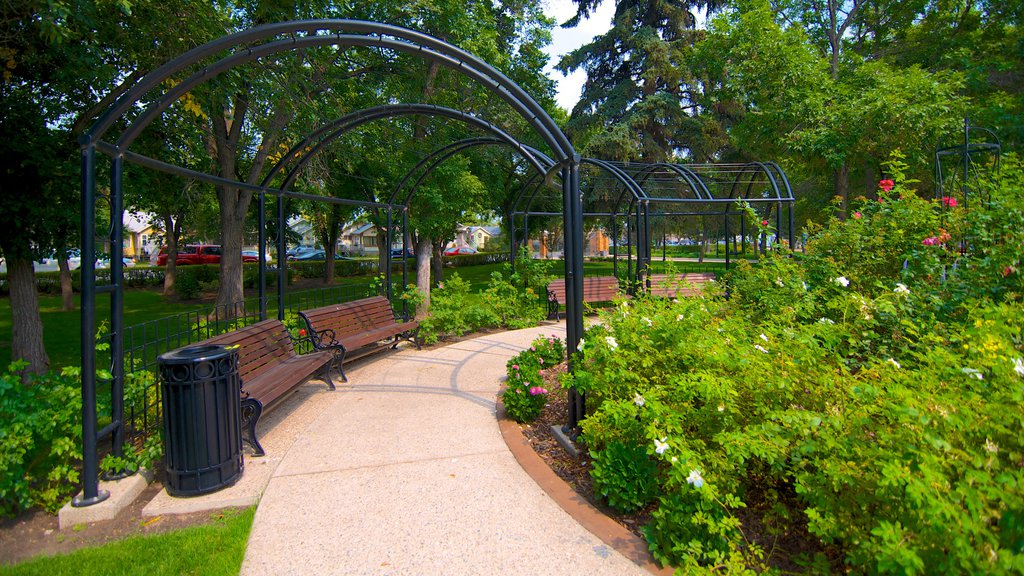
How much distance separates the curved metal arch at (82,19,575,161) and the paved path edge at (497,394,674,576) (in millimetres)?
2456

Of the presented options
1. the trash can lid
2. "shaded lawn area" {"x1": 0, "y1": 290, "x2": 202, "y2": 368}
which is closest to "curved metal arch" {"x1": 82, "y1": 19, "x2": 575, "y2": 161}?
the trash can lid

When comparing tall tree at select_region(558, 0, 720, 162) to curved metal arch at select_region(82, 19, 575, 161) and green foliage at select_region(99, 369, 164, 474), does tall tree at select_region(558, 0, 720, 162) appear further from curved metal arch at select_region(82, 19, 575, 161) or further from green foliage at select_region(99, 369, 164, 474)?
green foliage at select_region(99, 369, 164, 474)

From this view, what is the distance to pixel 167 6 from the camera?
6598 millimetres

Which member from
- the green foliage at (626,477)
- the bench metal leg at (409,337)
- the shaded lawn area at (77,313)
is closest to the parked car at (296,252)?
the shaded lawn area at (77,313)

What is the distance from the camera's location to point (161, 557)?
303 cm

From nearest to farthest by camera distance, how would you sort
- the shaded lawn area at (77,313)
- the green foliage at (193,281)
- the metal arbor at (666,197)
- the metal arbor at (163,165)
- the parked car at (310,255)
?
the metal arbor at (163,165) → the metal arbor at (666,197) → the shaded lawn area at (77,313) → the green foliage at (193,281) → the parked car at (310,255)

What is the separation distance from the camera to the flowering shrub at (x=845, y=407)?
6.48 ft

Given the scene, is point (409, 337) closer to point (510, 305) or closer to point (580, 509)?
point (510, 305)

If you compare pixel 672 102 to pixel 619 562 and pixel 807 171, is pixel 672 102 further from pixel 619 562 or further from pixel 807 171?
pixel 619 562

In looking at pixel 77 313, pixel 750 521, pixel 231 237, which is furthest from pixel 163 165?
pixel 77 313

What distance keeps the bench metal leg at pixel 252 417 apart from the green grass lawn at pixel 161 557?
109 cm

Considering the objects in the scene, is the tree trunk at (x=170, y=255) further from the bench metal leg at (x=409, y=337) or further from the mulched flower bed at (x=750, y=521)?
the mulched flower bed at (x=750, y=521)

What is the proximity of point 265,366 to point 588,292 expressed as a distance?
784cm

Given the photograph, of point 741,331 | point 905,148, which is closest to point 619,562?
point 741,331
